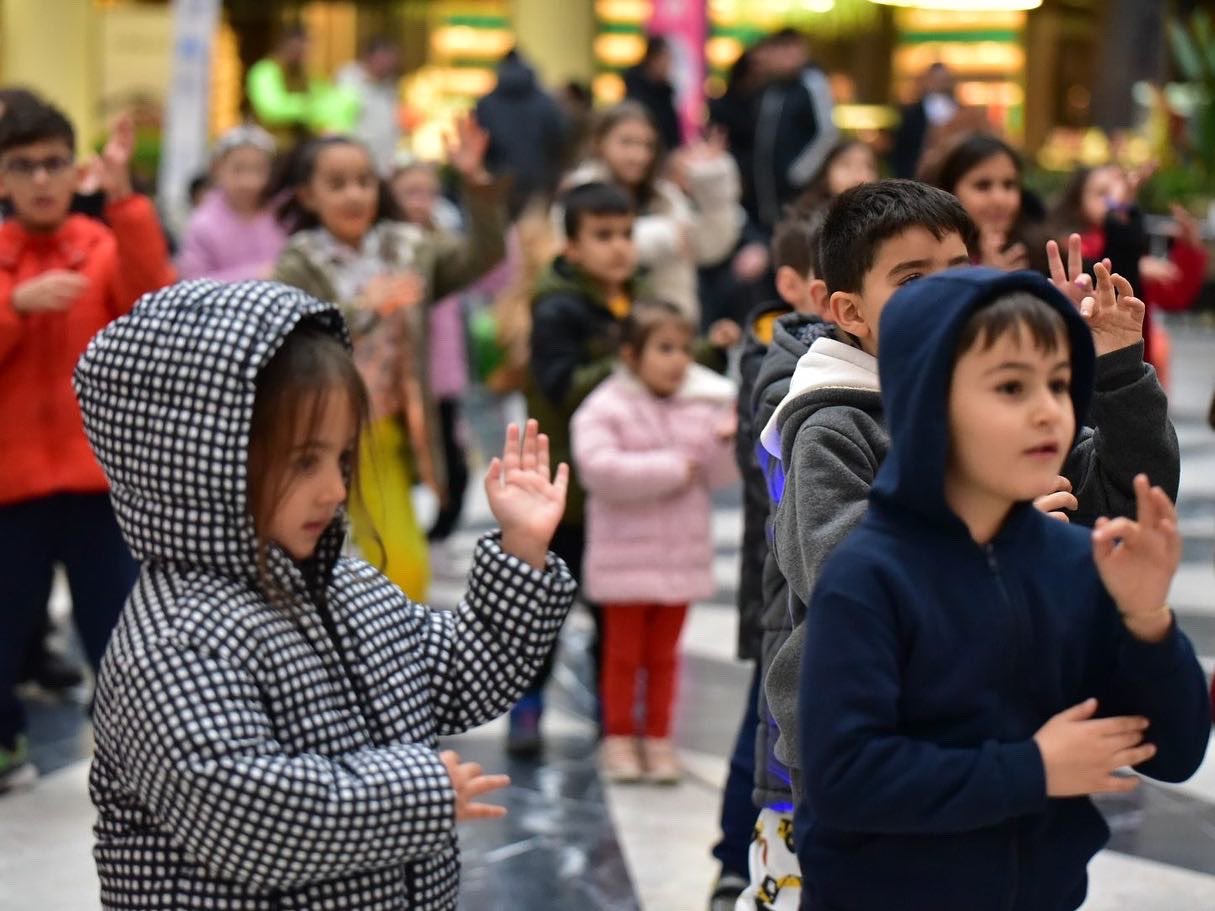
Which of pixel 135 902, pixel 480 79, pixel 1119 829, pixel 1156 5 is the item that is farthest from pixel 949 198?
pixel 480 79

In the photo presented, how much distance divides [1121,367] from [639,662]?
2.18m

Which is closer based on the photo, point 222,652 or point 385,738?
point 222,652

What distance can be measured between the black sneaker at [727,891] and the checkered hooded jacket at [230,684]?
1.41m

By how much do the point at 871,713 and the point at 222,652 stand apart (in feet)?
2.37

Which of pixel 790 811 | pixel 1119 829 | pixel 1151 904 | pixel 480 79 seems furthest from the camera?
pixel 480 79

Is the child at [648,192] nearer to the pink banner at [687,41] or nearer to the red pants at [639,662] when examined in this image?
the red pants at [639,662]

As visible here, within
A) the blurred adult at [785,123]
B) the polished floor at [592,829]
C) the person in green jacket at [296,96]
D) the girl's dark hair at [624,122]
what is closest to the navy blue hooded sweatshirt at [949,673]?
the polished floor at [592,829]

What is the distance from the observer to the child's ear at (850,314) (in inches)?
108

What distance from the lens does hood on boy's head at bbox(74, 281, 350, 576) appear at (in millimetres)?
2166

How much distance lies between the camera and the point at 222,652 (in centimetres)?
212

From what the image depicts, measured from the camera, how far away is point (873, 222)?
8.89ft

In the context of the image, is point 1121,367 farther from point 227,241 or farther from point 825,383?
point 227,241

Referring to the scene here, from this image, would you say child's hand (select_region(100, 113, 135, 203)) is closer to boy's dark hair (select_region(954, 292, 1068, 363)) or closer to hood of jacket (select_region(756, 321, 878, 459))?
hood of jacket (select_region(756, 321, 878, 459))

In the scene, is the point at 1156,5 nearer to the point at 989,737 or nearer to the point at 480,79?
the point at 480,79
